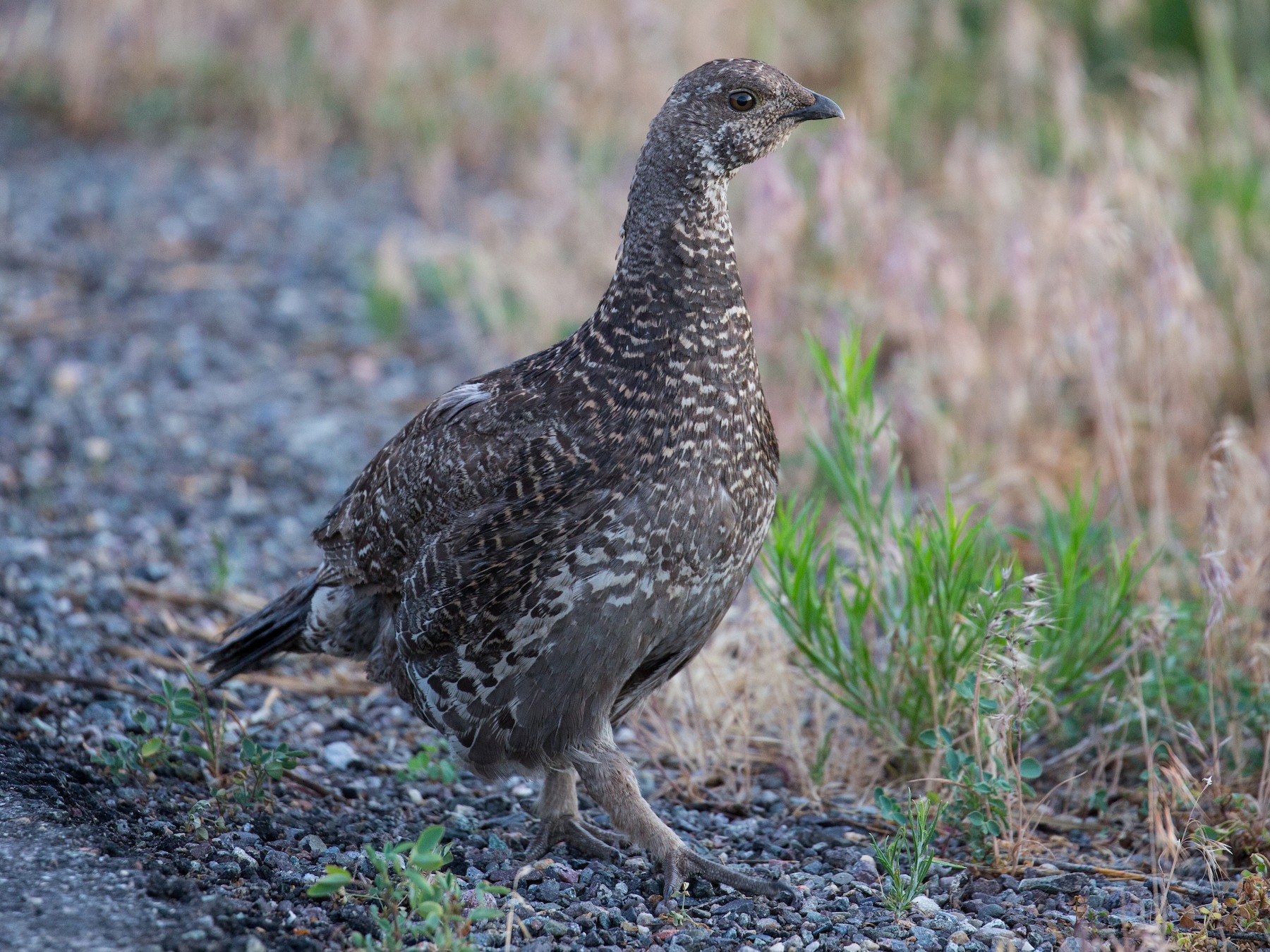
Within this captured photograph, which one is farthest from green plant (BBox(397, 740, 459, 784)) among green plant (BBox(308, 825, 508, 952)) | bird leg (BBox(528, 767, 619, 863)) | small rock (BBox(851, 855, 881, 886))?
small rock (BBox(851, 855, 881, 886))

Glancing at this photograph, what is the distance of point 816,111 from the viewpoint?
3.53 m

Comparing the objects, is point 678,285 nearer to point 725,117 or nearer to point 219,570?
point 725,117

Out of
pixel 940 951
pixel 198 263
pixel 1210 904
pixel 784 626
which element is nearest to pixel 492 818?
→ pixel 784 626

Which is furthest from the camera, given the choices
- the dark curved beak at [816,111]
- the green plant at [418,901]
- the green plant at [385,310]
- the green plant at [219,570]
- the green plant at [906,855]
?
the green plant at [385,310]

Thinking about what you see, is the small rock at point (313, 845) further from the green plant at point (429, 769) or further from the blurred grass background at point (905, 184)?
the blurred grass background at point (905, 184)

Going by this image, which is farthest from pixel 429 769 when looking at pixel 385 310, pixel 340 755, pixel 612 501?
pixel 385 310

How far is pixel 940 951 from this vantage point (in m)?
2.97

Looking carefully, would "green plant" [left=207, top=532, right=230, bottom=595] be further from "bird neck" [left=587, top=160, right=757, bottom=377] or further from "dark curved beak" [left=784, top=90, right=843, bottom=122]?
"dark curved beak" [left=784, top=90, right=843, bottom=122]

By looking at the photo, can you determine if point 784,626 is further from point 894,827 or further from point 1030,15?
point 1030,15

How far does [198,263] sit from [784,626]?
202 inches

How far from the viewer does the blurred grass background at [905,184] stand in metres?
4.92

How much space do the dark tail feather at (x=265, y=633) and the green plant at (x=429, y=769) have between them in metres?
0.48

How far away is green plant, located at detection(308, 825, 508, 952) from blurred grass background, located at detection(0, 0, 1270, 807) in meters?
1.36

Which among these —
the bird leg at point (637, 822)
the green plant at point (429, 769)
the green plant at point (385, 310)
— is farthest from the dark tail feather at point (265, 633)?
the green plant at point (385, 310)
